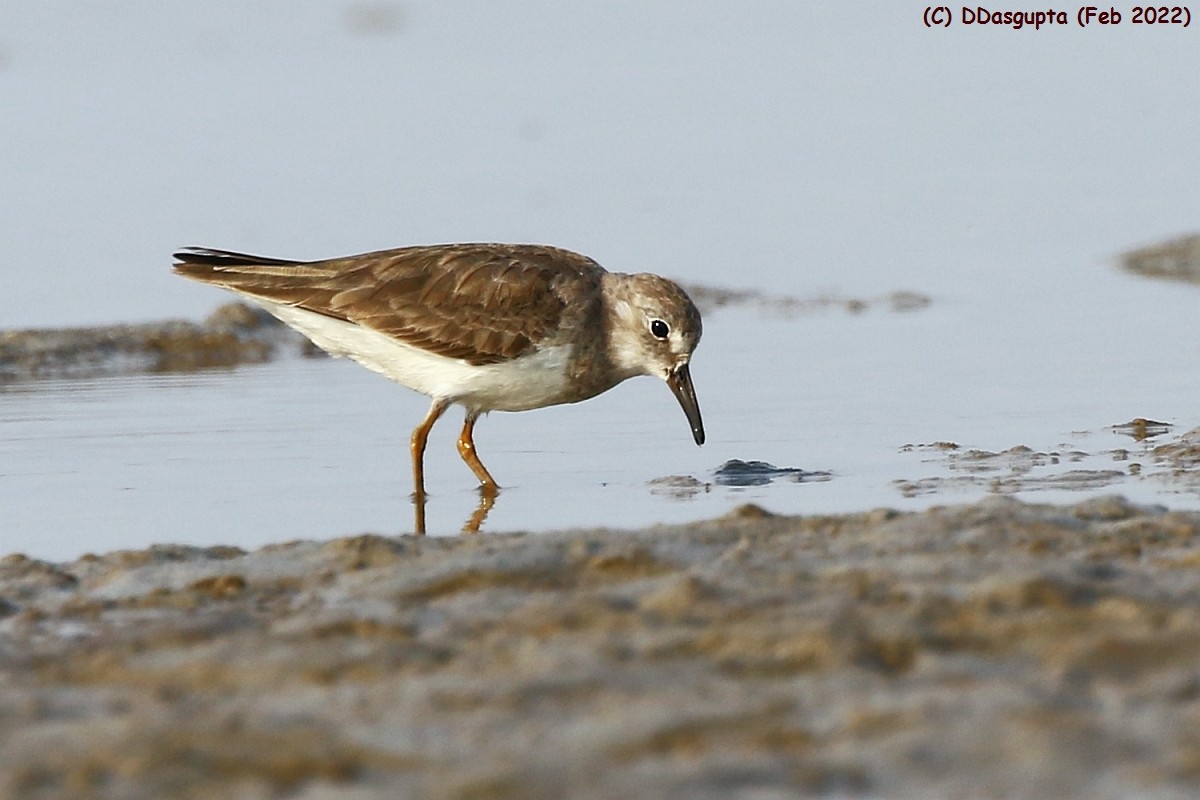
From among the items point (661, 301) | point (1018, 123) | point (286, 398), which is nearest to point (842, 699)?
point (661, 301)

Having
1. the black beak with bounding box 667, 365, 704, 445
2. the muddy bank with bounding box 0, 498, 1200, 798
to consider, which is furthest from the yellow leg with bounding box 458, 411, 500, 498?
the muddy bank with bounding box 0, 498, 1200, 798

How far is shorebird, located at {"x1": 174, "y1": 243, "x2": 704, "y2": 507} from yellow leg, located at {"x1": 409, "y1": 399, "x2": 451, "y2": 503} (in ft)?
0.04

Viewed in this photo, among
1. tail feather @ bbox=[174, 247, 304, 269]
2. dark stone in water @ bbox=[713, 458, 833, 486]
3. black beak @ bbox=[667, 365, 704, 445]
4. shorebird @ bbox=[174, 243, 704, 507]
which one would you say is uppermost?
tail feather @ bbox=[174, 247, 304, 269]

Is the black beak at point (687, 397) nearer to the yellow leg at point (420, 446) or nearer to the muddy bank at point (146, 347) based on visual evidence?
the yellow leg at point (420, 446)

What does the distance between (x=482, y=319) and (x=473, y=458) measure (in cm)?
64

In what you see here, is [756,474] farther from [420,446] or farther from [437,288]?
[437,288]

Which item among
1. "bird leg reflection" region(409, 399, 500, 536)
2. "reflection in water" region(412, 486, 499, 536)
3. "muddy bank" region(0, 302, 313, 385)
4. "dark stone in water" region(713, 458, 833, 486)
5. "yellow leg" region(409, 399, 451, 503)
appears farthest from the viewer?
"muddy bank" region(0, 302, 313, 385)

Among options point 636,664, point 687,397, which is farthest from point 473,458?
point 636,664

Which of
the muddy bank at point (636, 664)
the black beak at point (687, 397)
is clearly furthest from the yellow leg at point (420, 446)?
the muddy bank at point (636, 664)

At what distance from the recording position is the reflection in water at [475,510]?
23.9 ft

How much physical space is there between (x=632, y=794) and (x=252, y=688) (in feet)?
3.75

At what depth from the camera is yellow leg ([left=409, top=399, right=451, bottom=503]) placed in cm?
796

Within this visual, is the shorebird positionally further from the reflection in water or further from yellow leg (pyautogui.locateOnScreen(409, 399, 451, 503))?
the reflection in water

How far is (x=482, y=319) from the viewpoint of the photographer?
8430 millimetres
